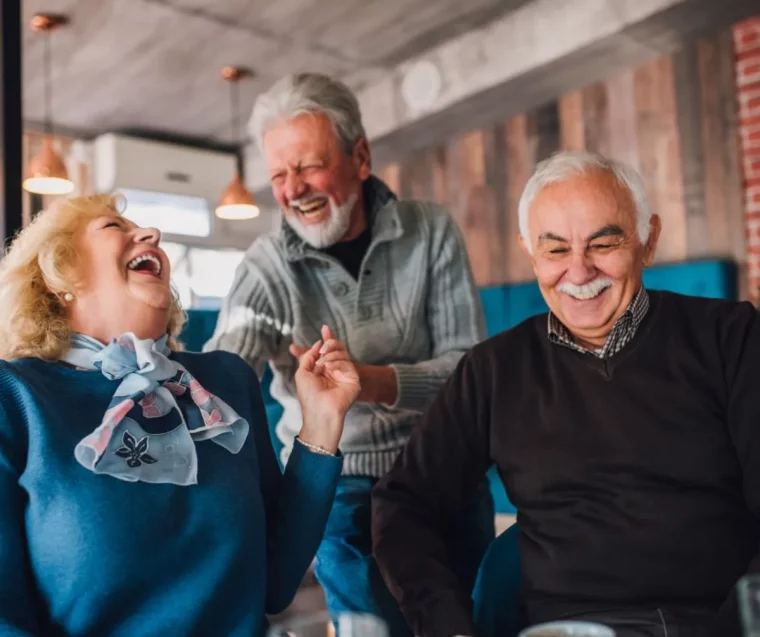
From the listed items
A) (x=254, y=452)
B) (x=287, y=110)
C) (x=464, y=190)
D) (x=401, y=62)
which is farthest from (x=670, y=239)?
(x=254, y=452)

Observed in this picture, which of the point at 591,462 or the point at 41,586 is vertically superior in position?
the point at 591,462

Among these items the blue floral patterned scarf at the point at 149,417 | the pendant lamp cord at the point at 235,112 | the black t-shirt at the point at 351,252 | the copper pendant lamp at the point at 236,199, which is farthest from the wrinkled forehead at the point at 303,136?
the pendant lamp cord at the point at 235,112

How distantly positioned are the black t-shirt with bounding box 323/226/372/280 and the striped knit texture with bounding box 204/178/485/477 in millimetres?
40

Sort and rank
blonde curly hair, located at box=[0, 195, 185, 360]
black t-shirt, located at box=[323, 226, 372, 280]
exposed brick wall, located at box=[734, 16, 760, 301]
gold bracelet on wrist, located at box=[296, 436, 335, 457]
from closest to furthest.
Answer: blonde curly hair, located at box=[0, 195, 185, 360]
gold bracelet on wrist, located at box=[296, 436, 335, 457]
black t-shirt, located at box=[323, 226, 372, 280]
exposed brick wall, located at box=[734, 16, 760, 301]

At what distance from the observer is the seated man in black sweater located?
1.23 metres

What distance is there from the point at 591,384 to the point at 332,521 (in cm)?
63

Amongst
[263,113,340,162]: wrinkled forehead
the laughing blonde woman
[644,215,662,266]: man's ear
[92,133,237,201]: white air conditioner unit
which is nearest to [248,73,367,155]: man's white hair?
[263,113,340,162]: wrinkled forehead

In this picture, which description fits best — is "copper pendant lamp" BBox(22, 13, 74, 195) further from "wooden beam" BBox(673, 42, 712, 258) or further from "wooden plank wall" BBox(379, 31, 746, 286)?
"wooden beam" BBox(673, 42, 712, 258)

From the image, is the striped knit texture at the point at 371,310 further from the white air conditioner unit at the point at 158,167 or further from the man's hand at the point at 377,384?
the white air conditioner unit at the point at 158,167

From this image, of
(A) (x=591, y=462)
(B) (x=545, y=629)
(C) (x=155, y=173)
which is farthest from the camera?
(C) (x=155, y=173)

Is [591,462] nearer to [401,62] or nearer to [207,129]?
[401,62]

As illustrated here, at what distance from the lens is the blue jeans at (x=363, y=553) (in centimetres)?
156

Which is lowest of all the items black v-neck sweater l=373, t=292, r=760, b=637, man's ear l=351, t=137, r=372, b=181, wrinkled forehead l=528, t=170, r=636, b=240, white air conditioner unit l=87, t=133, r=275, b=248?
black v-neck sweater l=373, t=292, r=760, b=637

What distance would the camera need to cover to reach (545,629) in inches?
26.9
